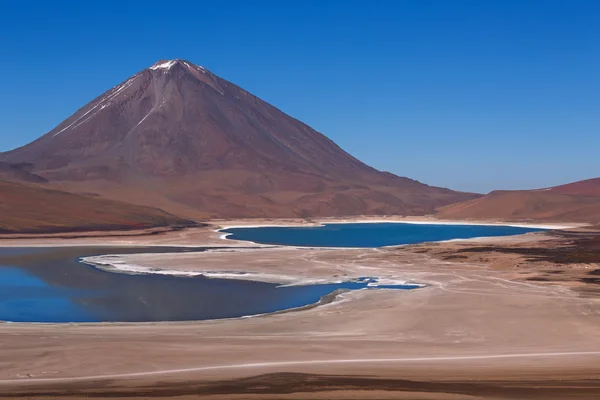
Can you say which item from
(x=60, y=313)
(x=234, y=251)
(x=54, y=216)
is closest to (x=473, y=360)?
(x=60, y=313)

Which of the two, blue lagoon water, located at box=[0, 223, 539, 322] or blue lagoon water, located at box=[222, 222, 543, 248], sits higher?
blue lagoon water, located at box=[222, 222, 543, 248]

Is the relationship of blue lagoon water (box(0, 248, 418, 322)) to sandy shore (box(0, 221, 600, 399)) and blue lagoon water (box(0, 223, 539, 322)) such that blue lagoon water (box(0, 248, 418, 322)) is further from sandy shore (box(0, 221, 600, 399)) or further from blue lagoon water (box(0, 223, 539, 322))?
sandy shore (box(0, 221, 600, 399))

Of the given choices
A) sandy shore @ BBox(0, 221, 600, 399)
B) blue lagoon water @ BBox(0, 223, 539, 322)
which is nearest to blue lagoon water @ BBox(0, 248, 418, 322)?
blue lagoon water @ BBox(0, 223, 539, 322)

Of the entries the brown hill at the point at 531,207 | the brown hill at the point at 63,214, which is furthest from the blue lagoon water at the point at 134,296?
the brown hill at the point at 531,207

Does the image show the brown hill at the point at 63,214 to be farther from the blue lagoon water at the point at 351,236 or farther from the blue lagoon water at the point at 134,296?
the blue lagoon water at the point at 134,296

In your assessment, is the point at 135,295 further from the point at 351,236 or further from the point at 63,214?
the point at 63,214

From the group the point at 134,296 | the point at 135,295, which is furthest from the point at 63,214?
the point at 134,296

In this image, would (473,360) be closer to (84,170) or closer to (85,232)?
(85,232)
